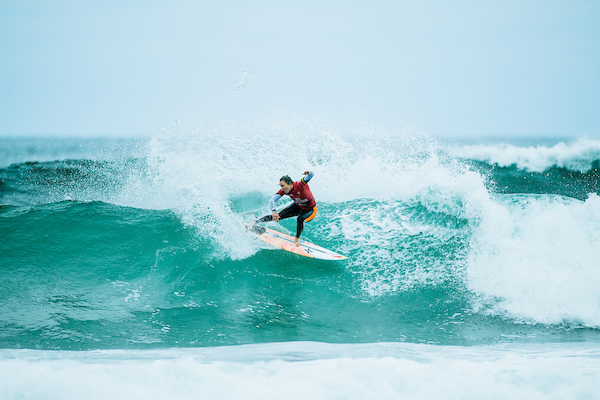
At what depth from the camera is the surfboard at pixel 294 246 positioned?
7613 millimetres

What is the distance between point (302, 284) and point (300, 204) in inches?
62.8

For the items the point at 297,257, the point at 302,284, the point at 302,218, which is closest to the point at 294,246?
the point at 297,257

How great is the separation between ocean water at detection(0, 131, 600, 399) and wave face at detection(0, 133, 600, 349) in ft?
0.12

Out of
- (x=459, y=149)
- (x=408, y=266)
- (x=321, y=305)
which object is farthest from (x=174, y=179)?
(x=459, y=149)

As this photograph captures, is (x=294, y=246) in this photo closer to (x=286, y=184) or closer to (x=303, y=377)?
(x=286, y=184)

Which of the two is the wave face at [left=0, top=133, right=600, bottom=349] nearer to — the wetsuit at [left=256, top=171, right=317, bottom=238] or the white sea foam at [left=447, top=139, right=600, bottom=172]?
the wetsuit at [left=256, top=171, right=317, bottom=238]

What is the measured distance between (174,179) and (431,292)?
22.6 feet

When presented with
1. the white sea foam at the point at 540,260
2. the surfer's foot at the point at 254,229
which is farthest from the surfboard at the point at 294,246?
the white sea foam at the point at 540,260

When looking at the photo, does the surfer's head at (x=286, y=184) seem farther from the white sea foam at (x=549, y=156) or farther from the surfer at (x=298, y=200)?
the white sea foam at (x=549, y=156)

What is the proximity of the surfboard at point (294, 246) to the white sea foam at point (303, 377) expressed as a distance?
347 centimetres

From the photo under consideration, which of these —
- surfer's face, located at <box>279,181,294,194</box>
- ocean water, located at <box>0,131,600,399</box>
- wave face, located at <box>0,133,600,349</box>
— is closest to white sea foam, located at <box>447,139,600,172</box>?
wave face, located at <box>0,133,600,349</box>

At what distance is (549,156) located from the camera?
2780 centimetres

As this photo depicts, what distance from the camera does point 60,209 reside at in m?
10.0

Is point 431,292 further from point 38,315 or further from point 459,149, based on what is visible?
point 459,149
